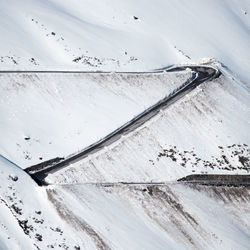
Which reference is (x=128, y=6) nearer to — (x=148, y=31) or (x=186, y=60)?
(x=148, y=31)

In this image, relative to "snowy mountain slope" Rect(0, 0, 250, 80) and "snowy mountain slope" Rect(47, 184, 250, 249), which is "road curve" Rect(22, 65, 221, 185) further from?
"snowy mountain slope" Rect(0, 0, 250, 80)

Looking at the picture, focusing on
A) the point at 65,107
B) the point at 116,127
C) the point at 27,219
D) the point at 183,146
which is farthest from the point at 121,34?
the point at 27,219

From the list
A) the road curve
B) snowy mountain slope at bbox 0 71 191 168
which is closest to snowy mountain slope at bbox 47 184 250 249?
the road curve

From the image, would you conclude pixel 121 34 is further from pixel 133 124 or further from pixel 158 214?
pixel 158 214

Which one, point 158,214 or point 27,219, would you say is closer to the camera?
point 27,219

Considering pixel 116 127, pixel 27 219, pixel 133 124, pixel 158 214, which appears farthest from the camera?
pixel 133 124

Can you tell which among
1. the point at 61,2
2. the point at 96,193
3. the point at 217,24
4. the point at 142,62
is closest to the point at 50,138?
the point at 96,193
